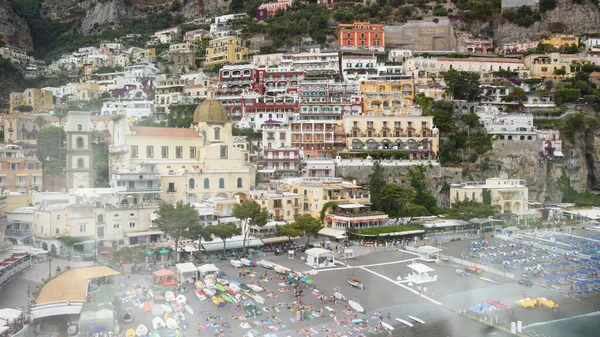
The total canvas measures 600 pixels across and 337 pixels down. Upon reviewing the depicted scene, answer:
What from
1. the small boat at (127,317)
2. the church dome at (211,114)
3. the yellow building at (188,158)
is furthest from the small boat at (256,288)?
the church dome at (211,114)

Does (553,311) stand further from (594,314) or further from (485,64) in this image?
(485,64)

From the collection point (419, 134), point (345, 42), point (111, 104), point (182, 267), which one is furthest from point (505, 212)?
point (111, 104)

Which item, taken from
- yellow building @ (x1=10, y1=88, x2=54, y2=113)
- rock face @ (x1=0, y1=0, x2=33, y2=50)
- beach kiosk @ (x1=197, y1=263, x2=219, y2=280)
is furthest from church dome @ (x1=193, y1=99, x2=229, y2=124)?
rock face @ (x1=0, y1=0, x2=33, y2=50)

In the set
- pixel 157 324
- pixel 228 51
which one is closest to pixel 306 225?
pixel 157 324

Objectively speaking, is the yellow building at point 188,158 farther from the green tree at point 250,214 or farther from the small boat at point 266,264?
the small boat at point 266,264

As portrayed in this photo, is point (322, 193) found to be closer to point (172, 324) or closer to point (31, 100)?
point (172, 324)

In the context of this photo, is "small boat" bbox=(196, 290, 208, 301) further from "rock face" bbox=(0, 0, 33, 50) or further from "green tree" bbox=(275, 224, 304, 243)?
"rock face" bbox=(0, 0, 33, 50)

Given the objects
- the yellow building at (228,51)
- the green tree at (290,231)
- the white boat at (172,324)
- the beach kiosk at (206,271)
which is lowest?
the white boat at (172,324)
